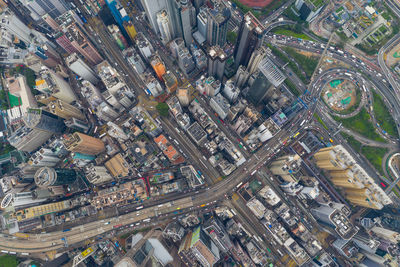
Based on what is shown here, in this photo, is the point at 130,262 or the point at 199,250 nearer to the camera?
the point at 130,262

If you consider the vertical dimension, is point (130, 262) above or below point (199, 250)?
above
